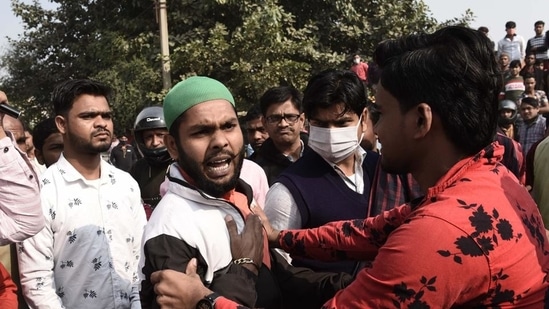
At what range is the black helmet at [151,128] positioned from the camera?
15.8 ft

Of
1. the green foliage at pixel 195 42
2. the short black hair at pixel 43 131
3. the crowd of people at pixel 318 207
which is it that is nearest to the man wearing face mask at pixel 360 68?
the green foliage at pixel 195 42

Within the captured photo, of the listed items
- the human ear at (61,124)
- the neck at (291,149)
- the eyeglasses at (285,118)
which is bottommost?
the neck at (291,149)

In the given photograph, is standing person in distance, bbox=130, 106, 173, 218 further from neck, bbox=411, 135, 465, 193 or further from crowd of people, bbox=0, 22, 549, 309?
neck, bbox=411, 135, 465, 193

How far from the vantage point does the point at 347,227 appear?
2.41 meters

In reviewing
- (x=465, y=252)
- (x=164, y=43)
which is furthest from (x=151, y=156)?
(x=164, y=43)

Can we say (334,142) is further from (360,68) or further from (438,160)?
(360,68)

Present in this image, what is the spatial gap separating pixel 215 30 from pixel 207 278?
12003 mm

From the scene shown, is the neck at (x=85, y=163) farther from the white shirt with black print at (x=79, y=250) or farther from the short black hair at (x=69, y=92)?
the short black hair at (x=69, y=92)

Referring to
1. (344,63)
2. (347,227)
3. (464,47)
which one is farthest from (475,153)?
(344,63)

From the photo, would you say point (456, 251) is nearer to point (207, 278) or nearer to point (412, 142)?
point (412, 142)

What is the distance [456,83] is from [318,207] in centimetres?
130

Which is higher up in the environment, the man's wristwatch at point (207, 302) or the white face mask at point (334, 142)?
the white face mask at point (334, 142)

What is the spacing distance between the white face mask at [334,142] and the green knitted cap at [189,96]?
0.95 meters

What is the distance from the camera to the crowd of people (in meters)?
1.59
